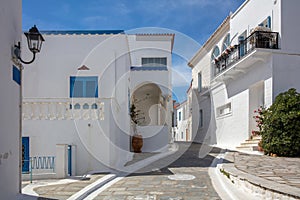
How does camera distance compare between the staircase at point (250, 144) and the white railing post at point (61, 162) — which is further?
the staircase at point (250, 144)

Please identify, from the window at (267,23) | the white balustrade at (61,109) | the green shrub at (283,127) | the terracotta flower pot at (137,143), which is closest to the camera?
the white balustrade at (61,109)

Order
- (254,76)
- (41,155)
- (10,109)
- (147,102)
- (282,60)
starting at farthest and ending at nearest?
(147,102) → (254,76) → (282,60) → (41,155) → (10,109)

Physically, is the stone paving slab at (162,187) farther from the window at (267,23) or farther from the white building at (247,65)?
the window at (267,23)

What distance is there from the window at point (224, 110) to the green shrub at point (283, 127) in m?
6.12

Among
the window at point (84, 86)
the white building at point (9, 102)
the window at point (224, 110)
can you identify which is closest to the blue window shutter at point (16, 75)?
the white building at point (9, 102)

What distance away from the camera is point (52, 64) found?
11656 millimetres

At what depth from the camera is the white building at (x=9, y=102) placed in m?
4.52

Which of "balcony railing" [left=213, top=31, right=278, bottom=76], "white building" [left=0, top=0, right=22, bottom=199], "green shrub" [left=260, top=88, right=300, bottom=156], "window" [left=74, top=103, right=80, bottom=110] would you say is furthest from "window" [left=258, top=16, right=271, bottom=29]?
"white building" [left=0, top=0, right=22, bottom=199]

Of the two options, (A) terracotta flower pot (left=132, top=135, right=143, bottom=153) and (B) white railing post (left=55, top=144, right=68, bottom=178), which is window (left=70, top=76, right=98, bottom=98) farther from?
(A) terracotta flower pot (left=132, top=135, right=143, bottom=153)

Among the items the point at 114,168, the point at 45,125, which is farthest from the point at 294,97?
the point at 45,125

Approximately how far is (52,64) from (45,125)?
12.1ft

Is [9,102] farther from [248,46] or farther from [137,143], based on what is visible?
[248,46]

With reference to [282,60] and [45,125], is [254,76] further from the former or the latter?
[45,125]

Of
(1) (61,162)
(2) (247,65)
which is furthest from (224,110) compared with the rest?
(1) (61,162)
